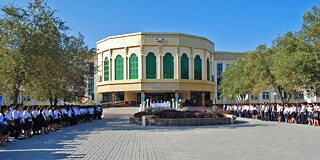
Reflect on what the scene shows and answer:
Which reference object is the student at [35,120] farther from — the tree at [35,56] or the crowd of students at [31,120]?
the tree at [35,56]

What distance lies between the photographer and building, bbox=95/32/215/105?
5978cm

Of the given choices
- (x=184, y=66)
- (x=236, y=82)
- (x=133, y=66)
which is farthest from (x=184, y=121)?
(x=184, y=66)

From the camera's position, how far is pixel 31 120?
58.3 ft

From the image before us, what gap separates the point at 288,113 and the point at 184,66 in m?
35.6

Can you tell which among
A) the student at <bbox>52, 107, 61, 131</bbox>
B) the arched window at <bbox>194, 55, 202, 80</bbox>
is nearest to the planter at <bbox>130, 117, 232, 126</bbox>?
the student at <bbox>52, 107, 61, 131</bbox>

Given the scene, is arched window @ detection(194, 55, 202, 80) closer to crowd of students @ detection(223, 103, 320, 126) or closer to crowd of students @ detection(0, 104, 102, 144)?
crowd of students @ detection(223, 103, 320, 126)

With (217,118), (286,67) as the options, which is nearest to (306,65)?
(286,67)

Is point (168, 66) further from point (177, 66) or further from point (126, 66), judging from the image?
point (126, 66)

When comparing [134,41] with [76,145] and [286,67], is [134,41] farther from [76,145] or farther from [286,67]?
[76,145]

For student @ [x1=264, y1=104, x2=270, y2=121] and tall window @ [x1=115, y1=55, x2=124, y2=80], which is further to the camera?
tall window @ [x1=115, y1=55, x2=124, y2=80]

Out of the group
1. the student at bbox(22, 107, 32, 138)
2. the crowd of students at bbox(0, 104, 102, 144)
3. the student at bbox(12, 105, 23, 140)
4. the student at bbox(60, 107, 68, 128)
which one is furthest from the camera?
the student at bbox(60, 107, 68, 128)

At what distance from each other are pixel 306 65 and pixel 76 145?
2011 centimetres

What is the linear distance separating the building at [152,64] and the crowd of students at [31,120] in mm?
32921

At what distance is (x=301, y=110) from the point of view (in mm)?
25875
